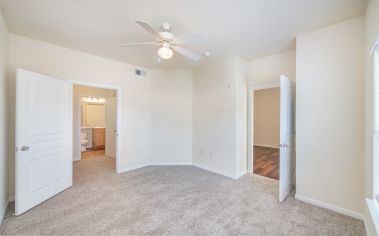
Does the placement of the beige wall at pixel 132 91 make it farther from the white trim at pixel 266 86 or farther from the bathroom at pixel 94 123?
the white trim at pixel 266 86

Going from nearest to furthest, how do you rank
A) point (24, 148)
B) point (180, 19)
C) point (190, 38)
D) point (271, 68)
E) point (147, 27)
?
point (147, 27) → point (190, 38) → point (180, 19) → point (24, 148) → point (271, 68)

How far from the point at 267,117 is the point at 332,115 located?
16.5 ft

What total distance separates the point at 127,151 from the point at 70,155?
121cm

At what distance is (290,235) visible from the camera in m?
1.90

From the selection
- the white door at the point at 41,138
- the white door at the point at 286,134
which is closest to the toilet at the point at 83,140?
the white door at the point at 41,138

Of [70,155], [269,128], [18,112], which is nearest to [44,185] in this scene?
[70,155]

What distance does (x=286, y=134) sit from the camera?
274 cm

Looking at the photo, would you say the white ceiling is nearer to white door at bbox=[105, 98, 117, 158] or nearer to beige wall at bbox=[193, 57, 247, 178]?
beige wall at bbox=[193, 57, 247, 178]

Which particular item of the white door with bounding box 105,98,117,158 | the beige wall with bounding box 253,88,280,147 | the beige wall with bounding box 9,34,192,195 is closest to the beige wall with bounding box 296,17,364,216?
the beige wall with bounding box 9,34,192,195

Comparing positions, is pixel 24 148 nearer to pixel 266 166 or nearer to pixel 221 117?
pixel 221 117

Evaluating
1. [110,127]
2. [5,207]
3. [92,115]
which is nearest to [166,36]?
[5,207]

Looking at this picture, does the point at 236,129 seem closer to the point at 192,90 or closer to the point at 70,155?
the point at 192,90

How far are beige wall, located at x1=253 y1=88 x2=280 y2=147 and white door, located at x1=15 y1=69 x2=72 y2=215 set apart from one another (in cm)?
670

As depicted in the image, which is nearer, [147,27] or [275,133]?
[147,27]
